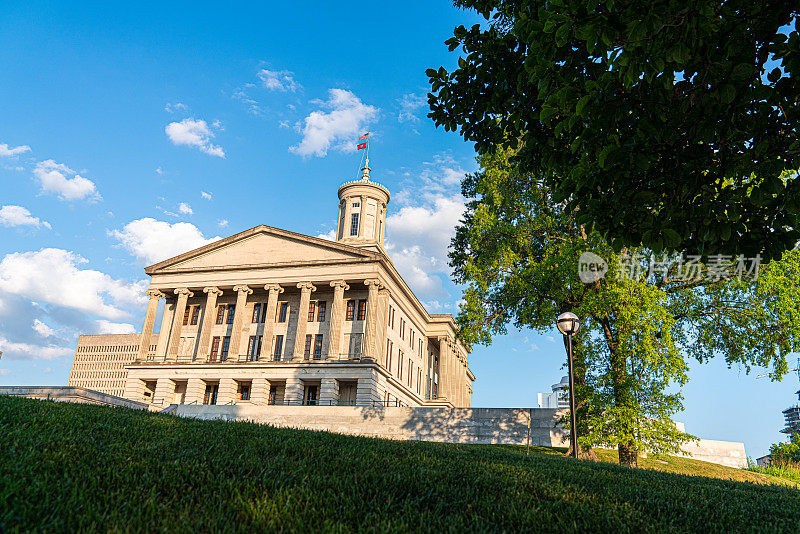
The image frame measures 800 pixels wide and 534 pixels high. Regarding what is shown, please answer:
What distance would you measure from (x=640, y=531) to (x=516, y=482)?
5.56 feet

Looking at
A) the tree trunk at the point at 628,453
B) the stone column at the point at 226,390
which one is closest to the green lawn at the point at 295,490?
the tree trunk at the point at 628,453

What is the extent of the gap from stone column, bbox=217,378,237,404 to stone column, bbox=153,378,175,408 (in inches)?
244

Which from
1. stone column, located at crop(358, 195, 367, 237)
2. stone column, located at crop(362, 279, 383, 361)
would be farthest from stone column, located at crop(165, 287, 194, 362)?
stone column, located at crop(358, 195, 367, 237)

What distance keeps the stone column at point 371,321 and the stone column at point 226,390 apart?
14.0 m

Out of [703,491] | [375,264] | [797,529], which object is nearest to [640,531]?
[797,529]

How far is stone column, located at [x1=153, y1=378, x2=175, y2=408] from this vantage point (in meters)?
53.4

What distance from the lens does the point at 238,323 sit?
5397 centimetres

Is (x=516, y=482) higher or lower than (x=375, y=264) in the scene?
lower

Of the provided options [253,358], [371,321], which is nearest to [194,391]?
[253,358]

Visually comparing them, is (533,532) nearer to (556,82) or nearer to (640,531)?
(640,531)

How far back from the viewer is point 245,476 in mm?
6344

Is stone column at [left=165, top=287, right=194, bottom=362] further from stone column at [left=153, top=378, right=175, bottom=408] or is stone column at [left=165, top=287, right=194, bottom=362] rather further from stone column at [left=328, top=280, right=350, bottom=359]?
stone column at [left=328, top=280, right=350, bottom=359]

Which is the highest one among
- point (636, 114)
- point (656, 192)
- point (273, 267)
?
point (273, 267)

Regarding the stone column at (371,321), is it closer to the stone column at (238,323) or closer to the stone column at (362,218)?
the stone column at (238,323)
